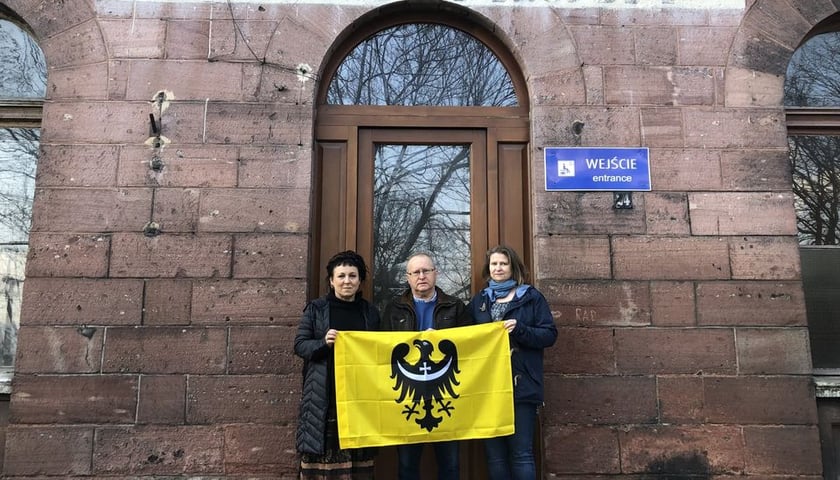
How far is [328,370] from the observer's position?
3979mm

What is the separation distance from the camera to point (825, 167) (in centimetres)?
532

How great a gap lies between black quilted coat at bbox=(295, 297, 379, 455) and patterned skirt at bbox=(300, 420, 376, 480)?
0.07 m

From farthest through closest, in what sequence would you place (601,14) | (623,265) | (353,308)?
(601,14)
(623,265)
(353,308)

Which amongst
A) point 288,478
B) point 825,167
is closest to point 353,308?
point 288,478

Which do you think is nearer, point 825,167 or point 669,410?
point 669,410

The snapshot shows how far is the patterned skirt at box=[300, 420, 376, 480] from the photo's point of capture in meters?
3.83

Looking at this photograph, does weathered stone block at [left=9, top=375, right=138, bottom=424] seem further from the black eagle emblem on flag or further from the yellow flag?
the black eagle emblem on flag

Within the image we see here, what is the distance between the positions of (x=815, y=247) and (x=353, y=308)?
372 cm

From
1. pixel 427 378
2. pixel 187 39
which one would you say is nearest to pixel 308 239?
pixel 427 378

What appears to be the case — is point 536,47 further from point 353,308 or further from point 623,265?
point 353,308

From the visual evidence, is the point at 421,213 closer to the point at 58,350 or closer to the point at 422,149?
the point at 422,149

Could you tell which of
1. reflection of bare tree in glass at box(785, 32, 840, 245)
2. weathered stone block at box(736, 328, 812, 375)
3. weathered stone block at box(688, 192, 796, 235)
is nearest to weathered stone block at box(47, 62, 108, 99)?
weathered stone block at box(688, 192, 796, 235)

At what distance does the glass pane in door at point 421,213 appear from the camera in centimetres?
498

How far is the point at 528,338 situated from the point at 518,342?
100 mm
